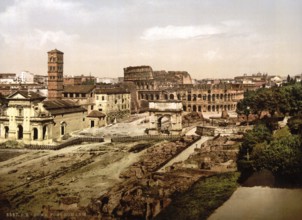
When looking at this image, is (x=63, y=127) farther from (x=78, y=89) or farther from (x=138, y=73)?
(x=138, y=73)

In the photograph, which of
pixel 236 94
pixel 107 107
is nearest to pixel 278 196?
pixel 107 107

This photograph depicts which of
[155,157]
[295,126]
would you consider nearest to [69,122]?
[155,157]

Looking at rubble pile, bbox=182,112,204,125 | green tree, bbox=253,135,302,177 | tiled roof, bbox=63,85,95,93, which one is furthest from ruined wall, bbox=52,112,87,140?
green tree, bbox=253,135,302,177

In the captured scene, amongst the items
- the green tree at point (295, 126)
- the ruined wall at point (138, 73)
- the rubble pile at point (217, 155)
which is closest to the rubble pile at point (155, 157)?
the rubble pile at point (217, 155)

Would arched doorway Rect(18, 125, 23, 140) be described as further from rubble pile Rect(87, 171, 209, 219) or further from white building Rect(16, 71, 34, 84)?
white building Rect(16, 71, 34, 84)

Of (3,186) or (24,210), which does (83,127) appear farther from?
(24,210)

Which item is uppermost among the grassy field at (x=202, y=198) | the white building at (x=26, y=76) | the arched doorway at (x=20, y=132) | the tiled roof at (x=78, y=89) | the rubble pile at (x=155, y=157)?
the white building at (x=26, y=76)

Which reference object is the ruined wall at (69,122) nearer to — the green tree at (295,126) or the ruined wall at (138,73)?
the green tree at (295,126)
